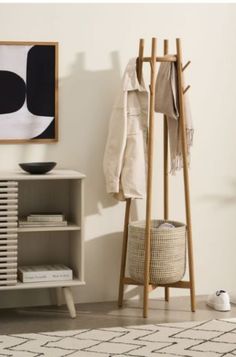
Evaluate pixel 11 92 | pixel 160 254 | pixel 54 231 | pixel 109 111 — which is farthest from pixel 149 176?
pixel 11 92

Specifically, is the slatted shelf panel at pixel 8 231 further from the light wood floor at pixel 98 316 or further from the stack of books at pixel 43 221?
the light wood floor at pixel 98 316

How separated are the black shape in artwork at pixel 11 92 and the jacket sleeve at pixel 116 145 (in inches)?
21.5

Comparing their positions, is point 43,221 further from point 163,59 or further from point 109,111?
point 163,59

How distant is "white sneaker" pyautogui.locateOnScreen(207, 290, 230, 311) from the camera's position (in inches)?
177

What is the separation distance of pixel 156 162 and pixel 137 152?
0.38m

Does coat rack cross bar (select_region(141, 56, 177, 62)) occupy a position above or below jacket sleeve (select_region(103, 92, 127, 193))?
above

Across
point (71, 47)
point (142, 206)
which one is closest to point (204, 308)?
point (142, 206)

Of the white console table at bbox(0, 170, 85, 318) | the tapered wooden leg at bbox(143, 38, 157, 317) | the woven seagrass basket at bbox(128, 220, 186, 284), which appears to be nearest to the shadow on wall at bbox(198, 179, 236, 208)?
the woven seagrass basket at bbox(128, 220, 186, 284)

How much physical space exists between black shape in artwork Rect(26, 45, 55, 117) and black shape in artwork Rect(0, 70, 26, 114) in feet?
0.14

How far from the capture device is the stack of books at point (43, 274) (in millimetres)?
4273

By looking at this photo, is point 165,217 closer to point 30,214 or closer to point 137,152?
point 137,152

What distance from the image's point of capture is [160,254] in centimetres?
437

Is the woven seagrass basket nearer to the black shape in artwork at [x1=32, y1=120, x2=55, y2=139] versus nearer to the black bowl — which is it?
the black bowl

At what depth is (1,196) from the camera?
4.14 m
